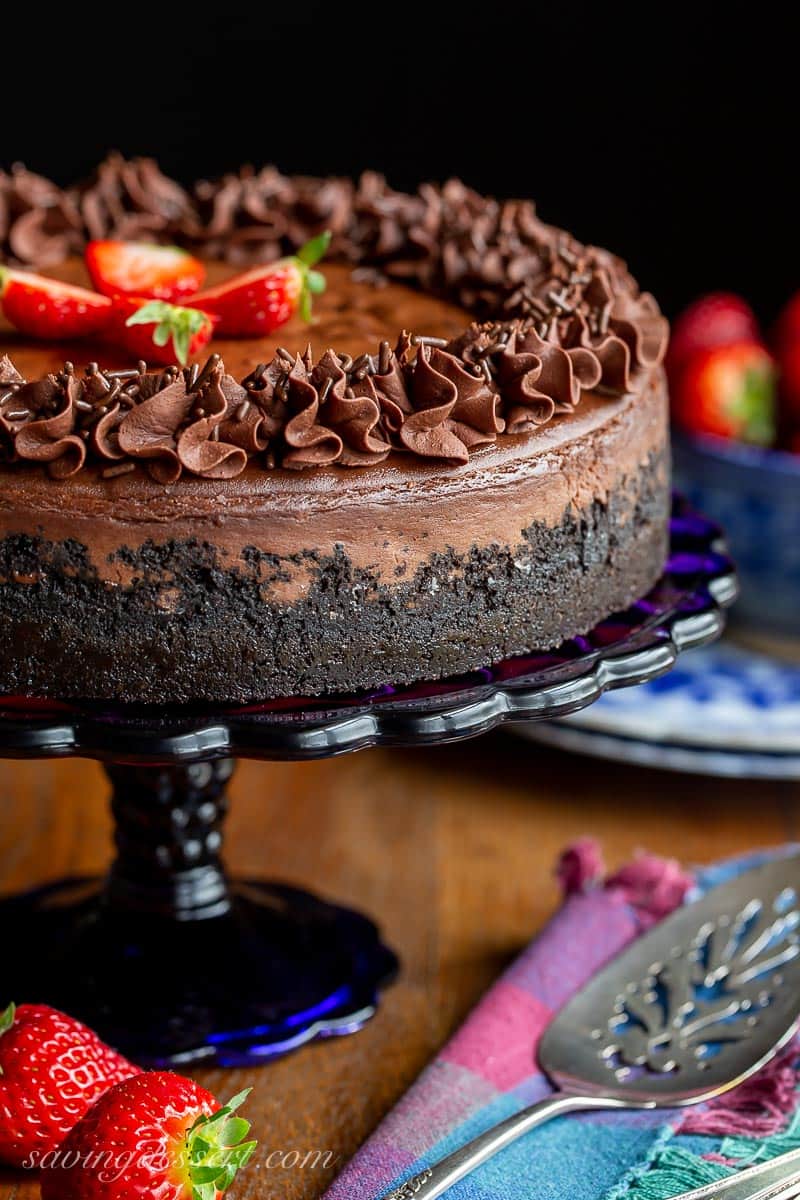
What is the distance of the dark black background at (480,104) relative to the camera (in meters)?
3.74

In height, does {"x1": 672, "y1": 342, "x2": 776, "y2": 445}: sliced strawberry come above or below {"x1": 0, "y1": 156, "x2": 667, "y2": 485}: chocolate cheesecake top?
below

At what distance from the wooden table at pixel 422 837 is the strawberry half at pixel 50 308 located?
834mm

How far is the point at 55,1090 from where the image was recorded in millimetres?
1777

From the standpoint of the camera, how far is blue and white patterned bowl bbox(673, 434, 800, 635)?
9.72 feet

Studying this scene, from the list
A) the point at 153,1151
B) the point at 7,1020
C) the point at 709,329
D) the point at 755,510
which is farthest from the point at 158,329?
the point at 709,329

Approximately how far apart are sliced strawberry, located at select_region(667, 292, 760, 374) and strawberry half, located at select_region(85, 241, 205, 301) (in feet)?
4.24

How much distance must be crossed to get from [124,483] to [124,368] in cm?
27

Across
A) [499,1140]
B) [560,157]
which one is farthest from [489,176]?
[499,1140]

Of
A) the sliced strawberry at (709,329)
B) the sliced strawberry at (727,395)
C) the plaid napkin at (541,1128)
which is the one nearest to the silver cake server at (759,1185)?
the plaid napkin at (541,1128)

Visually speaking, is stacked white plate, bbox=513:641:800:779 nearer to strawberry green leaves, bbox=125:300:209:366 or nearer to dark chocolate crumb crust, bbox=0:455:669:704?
dark chocolate crumb crust, bbox=0:455:669:704

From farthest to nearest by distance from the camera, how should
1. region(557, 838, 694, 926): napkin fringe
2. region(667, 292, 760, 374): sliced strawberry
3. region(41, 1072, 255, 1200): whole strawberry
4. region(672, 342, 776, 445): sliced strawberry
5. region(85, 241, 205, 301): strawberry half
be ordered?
region(667, 292, 760, 374): sliced strawberry → region(672, 342, 776, 445): sliced strawberry → region(557, 838, 694, 926): napkin fringe → region(85, 241, 205, 301): strawberry half → region(41, 1072, 255, 1200): whole strawberry

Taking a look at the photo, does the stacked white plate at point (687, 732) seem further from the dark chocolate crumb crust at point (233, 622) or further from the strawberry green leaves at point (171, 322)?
the strawberry green leaves at point (171, 322)

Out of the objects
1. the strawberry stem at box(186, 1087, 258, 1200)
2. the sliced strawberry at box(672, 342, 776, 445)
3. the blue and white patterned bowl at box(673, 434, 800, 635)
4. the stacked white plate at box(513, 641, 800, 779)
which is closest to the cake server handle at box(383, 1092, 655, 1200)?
the strawberry stem at box(186, 1087, 258, 1200)

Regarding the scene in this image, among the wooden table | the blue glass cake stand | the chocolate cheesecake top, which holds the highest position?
the chocolate cheesecake top
